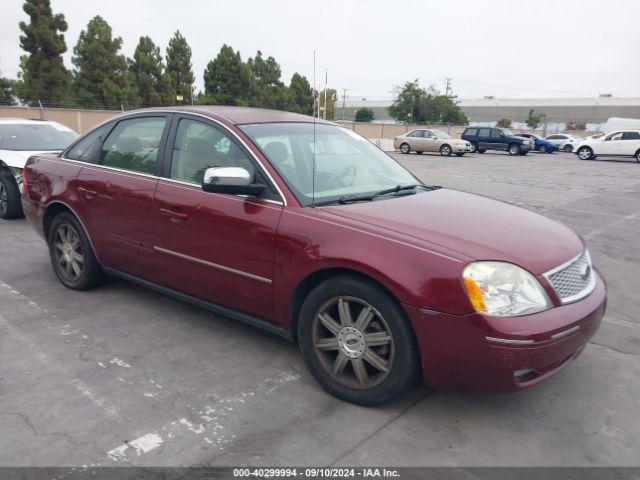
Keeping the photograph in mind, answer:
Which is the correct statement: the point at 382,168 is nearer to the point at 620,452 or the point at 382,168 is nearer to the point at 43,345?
the point at 620,452

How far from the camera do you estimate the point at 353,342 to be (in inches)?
118

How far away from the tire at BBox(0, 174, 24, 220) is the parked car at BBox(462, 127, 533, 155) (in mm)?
27807

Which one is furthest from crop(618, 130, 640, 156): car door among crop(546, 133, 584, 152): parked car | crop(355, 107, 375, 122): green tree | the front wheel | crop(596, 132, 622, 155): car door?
crop(355, 107, 375, 122): green tree

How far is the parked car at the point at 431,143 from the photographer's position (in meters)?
28.3

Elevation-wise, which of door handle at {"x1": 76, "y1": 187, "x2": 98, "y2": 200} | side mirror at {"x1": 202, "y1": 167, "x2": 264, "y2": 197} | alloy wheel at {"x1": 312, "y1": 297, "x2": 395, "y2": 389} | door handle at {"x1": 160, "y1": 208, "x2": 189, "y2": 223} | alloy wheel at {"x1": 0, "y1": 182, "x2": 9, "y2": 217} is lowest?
alloy wheel at {"x1": 312, "y1": 297, "x2": 395, "y2": 389}

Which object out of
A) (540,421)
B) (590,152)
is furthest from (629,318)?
(590,152)

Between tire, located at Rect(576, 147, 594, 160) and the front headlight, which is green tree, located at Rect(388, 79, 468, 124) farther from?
the front headlight

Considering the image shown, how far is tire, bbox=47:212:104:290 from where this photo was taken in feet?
15.1

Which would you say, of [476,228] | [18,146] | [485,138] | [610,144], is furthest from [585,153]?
[476,228]

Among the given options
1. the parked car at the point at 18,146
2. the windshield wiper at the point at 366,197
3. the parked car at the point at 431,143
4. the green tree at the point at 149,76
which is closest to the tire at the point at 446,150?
the parked car at the point at 431,143

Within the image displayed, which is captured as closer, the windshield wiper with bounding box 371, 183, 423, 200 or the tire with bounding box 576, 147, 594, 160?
the windshield wiper with bounding box 371, 183, 423, 200

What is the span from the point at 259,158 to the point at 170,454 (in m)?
1.83

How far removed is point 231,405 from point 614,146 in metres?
29.8

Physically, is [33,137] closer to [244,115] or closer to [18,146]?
[18,146]
